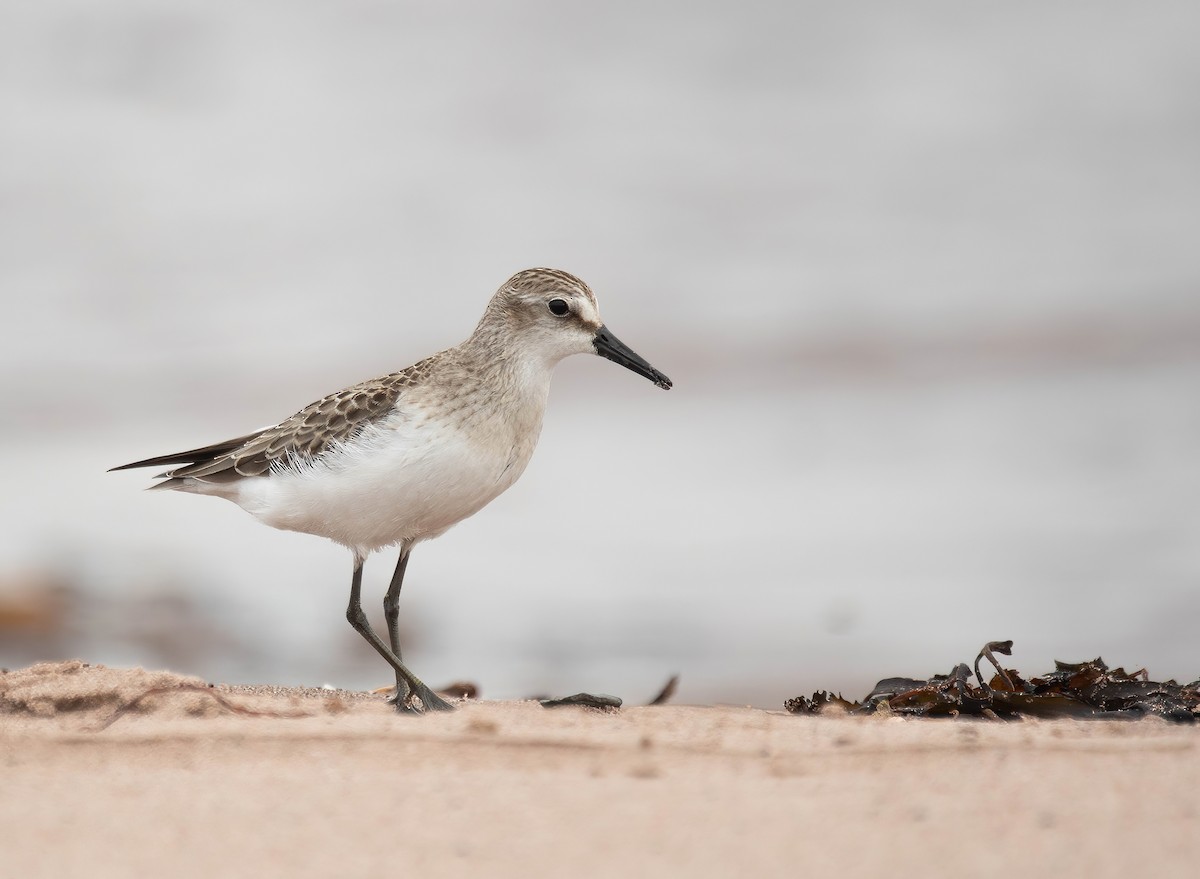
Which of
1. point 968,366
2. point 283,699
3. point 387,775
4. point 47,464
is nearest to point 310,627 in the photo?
point 283,699

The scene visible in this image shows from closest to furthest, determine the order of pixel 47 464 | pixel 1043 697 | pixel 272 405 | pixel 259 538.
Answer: pixel 1043 697 < pixel 259 538 < pixel 47 464 < pixel 272 405

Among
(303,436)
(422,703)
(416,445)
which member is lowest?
(422,703)

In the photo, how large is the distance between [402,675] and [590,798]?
2.31m

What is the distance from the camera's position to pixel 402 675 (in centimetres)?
573

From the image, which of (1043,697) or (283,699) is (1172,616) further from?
(283,699)

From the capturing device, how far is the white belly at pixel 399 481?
554 centimetres

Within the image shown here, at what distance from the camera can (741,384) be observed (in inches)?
528

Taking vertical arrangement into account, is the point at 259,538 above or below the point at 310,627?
above

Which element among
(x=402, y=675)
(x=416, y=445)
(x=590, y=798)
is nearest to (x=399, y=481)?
(x=416, y=445)

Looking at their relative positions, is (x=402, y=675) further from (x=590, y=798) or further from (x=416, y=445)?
(x=590, y=798)

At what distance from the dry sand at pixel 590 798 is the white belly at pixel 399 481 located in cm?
118

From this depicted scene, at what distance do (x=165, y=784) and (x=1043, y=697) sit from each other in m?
2.91

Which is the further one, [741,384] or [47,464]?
[741,384]

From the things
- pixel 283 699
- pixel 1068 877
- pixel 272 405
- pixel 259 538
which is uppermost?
pixel 272 405
